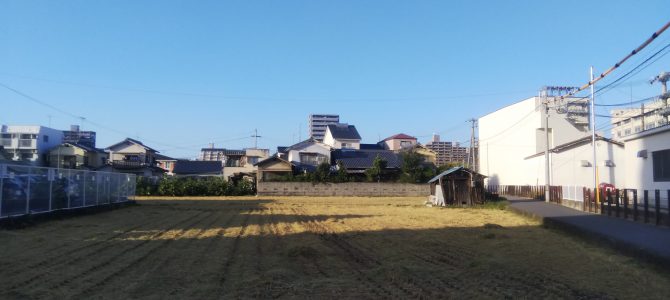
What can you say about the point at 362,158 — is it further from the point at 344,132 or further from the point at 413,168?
the point at 344,132

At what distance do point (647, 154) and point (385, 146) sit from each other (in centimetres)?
5947

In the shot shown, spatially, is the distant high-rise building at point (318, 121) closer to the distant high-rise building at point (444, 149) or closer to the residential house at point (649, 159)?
the distant high-rise building at point (444, 149)

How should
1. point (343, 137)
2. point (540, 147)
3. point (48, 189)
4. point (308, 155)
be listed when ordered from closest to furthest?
point (48, 189) < point (540, 147) < point (308, 155) < point (343, 137)

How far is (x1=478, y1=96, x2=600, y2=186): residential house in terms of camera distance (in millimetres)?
45781

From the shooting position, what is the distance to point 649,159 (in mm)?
18297

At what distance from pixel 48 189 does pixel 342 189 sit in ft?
93.1

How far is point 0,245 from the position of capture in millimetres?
9953

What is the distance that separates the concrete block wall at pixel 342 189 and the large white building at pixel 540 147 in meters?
10.8

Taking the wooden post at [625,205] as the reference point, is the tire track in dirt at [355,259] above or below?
below

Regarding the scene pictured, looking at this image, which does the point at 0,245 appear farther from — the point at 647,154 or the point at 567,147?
the point at 567,147

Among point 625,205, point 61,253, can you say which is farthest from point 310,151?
point 61,253

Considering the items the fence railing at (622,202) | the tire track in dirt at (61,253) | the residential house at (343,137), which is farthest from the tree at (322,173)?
the tire track in dirt at (61,253)

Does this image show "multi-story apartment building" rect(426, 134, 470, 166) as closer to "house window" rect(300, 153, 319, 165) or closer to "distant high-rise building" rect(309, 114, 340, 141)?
Result: "distant high-rise building" rect(309, 114, 340, 141)

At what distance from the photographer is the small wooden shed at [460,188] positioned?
89.2 feet
